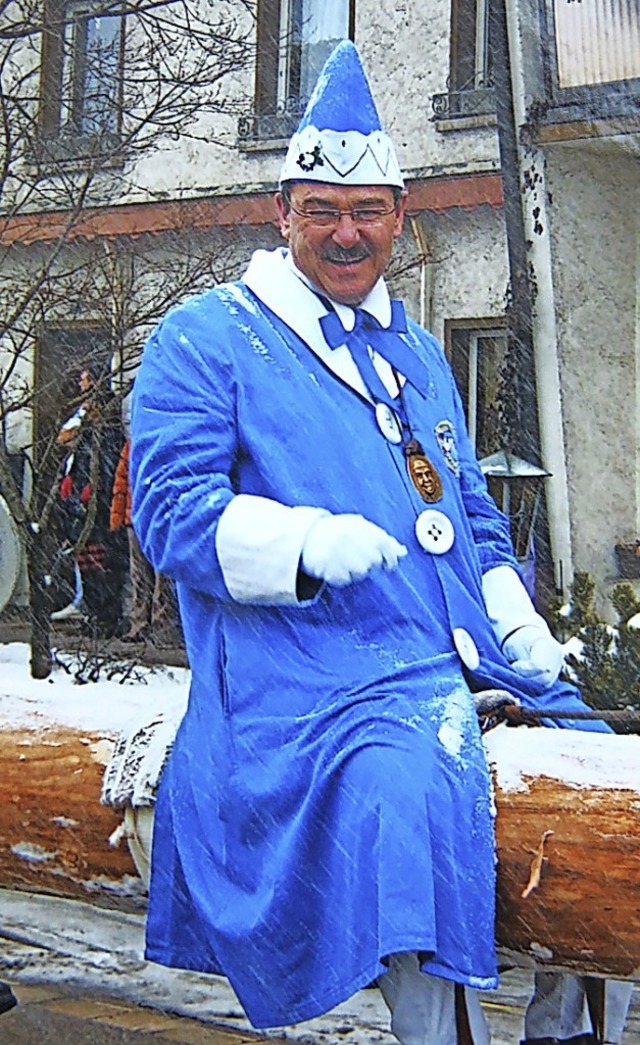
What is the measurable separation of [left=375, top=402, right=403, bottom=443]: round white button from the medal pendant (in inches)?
1.1

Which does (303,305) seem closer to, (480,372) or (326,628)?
(326,628)

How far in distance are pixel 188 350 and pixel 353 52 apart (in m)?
0.63

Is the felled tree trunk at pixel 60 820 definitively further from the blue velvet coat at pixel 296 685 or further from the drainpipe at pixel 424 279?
the drainpipe at pixel 424 279

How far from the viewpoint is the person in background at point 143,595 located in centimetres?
674

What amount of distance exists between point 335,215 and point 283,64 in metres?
3.94

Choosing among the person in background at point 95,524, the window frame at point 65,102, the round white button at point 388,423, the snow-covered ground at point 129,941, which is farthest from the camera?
the person in background at point 95,524

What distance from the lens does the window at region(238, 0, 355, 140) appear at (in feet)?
21.5

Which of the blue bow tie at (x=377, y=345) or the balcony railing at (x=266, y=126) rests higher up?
the balcony railing at (x=266, y=126)

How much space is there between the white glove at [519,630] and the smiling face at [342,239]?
21.8 inches

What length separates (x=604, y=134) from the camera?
637 centimetres

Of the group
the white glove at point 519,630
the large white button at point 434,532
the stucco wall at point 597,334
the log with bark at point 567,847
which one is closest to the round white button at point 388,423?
the large white button at point 434,532

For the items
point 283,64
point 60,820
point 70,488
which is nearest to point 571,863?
point 60,820

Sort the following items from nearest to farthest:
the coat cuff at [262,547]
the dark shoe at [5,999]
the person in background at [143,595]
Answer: the coat cuff at [262,547]
the dark shoe at [5,999]
the person in background at [143,595]

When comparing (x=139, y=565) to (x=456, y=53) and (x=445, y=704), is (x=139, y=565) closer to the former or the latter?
(x=456, y=53)
